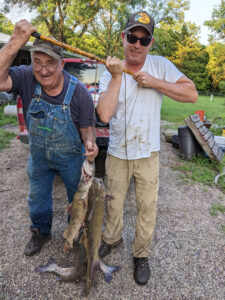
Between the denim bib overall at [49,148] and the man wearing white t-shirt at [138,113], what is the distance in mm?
358

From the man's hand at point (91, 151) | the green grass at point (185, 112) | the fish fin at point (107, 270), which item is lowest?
the fish fin at point (107, 270)

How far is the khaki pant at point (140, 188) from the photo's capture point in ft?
7.74

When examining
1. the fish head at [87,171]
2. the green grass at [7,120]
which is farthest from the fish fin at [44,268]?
the green grass at [7,120]

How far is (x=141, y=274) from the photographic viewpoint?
2492 mm

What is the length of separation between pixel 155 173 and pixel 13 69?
1747mm

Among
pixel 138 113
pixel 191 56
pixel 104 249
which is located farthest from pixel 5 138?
pixel 191 56

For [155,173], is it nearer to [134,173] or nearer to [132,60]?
[134,173]

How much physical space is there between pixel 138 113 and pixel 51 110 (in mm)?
838

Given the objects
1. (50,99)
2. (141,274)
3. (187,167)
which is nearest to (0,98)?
(187,167)

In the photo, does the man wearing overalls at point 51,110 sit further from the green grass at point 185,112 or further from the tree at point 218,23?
the tree at point 218,23

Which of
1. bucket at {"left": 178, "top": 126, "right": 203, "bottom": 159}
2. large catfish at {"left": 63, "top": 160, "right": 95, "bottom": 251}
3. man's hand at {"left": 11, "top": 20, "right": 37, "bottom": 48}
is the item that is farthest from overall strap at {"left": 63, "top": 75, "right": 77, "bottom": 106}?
bucket at {"left": 178, "top": 126, "right": 203, "bottom": 159}

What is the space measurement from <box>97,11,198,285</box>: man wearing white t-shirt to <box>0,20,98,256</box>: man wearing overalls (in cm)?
28

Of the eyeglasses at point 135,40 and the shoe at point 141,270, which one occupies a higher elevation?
the eyeglasses at point 135,40

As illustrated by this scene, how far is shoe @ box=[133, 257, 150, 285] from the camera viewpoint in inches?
96.9
